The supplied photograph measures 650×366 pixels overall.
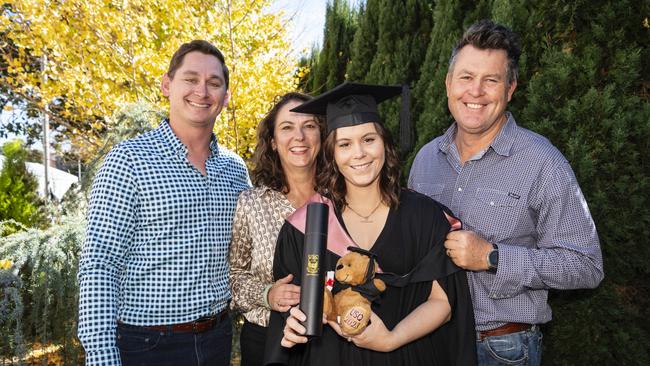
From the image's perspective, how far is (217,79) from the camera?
301 centimetres

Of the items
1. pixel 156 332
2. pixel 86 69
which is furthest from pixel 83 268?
pixel 86 69

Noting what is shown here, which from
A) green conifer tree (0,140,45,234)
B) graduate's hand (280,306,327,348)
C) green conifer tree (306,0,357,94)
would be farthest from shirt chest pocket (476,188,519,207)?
green conifer tree (0,140,45,234)

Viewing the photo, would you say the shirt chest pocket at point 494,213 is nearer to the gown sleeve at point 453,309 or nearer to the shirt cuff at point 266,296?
the gown sleeve at point 453,309

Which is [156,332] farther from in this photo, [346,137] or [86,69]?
[86,69]

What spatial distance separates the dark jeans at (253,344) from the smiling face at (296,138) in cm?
93

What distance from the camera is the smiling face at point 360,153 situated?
7.55 ft

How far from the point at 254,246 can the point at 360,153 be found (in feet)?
3.09

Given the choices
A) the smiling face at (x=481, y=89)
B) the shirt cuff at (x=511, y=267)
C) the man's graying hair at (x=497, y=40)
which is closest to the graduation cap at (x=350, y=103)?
the smiling face at (x=481, y=89)

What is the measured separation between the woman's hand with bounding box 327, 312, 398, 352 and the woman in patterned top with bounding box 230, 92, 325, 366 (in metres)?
0.71

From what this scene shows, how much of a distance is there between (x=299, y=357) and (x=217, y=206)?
0.95 meters

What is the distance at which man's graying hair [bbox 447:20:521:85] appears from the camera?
2539mm

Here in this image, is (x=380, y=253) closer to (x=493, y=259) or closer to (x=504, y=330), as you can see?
(x=493, y=259)

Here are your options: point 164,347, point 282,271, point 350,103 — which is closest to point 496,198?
point 350,103

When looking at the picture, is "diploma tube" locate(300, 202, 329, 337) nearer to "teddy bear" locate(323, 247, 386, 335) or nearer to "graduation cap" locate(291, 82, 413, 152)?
"teddy bear" locate(323, 247, 386, 335)
